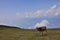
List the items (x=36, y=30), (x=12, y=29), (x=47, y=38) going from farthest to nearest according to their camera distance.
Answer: (x=12, y=29) < (x=36, y=30) < (x=47, y=38)

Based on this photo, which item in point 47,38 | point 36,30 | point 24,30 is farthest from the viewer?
point 24,30

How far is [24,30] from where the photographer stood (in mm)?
32688

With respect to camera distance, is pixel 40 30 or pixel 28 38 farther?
pixel 40 30

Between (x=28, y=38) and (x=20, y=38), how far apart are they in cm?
125

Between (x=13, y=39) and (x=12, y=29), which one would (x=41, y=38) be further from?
(x=12, y=29)

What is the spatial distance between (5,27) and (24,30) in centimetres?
538

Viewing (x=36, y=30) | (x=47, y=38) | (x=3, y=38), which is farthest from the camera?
(x=36, y=30)

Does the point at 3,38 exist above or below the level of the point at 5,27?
below

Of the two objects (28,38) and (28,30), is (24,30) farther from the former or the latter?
(28,38)

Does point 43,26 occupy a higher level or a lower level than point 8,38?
higher

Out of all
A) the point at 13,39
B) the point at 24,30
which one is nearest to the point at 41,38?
the point at 13,39

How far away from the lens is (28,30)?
32844 mm

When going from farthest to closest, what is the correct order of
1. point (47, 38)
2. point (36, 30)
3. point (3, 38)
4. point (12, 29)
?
point (12, 29), point (36, 30), point (3, 38), point (47, 38)

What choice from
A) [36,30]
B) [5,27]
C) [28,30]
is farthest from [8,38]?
[5,27]
